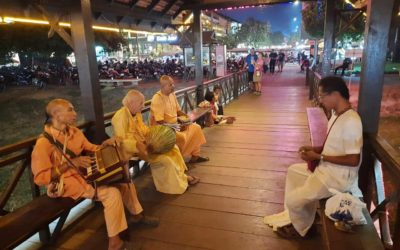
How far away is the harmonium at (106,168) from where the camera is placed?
8.13 feet

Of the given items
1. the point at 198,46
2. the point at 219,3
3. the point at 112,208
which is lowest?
the point at 112,208

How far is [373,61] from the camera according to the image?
2711 millimetres

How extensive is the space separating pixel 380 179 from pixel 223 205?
152 centimetres

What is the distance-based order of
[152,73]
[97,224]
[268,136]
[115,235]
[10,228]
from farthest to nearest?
[152,73]
[268,136]
[97,224]
[115,235]
[10,228]

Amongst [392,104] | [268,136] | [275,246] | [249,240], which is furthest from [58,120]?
[392,104]

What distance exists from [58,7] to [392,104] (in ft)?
42.2

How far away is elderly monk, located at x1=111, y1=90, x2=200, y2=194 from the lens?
3.16 m

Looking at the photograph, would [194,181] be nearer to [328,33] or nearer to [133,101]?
A: [133,101]

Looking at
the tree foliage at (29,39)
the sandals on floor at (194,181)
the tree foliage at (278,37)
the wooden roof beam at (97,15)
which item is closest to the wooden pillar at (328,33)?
the wooden roof beam at (97,15)

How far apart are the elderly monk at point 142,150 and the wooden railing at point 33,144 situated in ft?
1.53

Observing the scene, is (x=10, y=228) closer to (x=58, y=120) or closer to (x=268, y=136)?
(x=58, y=120)

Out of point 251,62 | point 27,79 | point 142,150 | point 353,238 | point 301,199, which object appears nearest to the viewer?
point 353,238

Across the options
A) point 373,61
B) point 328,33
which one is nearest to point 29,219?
point 373,61

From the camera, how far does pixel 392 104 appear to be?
12.0 metres
